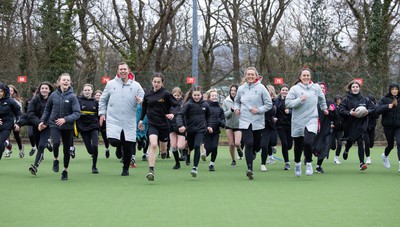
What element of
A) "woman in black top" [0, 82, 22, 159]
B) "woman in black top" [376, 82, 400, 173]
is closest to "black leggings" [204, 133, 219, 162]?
"woman in black top" [376, 82, 400, 173]

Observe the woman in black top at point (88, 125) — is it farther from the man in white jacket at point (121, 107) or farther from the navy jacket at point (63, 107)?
the navy jacket at point (63, 107)

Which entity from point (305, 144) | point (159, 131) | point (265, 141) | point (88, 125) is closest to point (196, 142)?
point (159, 131)

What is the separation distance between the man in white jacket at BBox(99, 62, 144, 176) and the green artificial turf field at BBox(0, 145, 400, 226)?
0.81m

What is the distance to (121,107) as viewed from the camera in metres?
13.0

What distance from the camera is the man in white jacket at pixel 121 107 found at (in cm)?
1301

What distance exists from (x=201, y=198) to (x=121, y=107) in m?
3.57

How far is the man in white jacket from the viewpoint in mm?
13008

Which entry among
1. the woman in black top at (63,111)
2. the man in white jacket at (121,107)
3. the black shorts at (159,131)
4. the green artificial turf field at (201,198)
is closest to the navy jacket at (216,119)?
the green artificial turf field at (201,198)

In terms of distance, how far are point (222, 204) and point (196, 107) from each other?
212 inches

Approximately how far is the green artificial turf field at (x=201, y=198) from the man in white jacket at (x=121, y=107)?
2.65 ft

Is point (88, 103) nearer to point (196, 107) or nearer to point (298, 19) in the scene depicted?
point (196, 107)

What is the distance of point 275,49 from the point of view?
5019 centimetres

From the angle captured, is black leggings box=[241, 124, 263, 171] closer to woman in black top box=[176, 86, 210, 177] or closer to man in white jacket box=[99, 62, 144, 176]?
woman in black top box=[176, 86, 210, 177]

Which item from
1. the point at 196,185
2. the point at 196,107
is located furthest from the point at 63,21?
the point at 196,185
